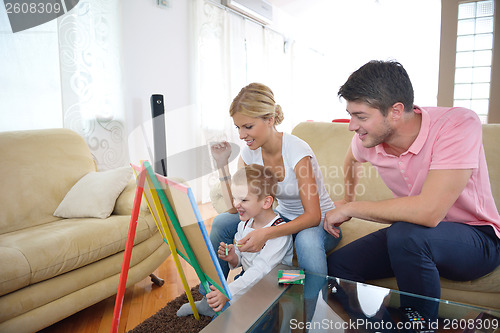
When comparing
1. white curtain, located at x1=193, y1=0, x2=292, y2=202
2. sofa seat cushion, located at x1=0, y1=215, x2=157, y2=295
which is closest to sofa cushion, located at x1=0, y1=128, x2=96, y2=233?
sofa seat cushion, located at x1=0, y1=215, x2=157, y2=295

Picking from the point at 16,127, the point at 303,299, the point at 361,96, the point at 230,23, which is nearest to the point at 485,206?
the point at 361,96

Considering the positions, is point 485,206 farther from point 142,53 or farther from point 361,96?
point 142,53

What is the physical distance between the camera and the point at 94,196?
184cm

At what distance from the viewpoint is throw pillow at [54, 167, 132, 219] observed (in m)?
1.80

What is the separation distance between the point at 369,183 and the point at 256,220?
738 mm

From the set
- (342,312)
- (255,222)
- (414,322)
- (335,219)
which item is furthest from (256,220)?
(414,322)

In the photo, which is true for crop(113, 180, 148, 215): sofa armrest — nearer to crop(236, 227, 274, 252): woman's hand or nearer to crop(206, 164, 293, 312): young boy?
crop(206, 164, 293, 312): young boy

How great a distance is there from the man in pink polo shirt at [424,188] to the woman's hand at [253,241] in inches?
9.9

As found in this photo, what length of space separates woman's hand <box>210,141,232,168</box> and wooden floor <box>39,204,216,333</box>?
0.75 meters

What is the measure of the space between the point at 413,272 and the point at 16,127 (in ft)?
8.01

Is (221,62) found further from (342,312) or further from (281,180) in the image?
(342,312)

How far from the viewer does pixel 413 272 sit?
109 centimetres

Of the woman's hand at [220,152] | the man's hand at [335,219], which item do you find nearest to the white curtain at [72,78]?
the woman's hand at [220,152]

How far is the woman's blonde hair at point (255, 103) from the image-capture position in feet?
4.54
